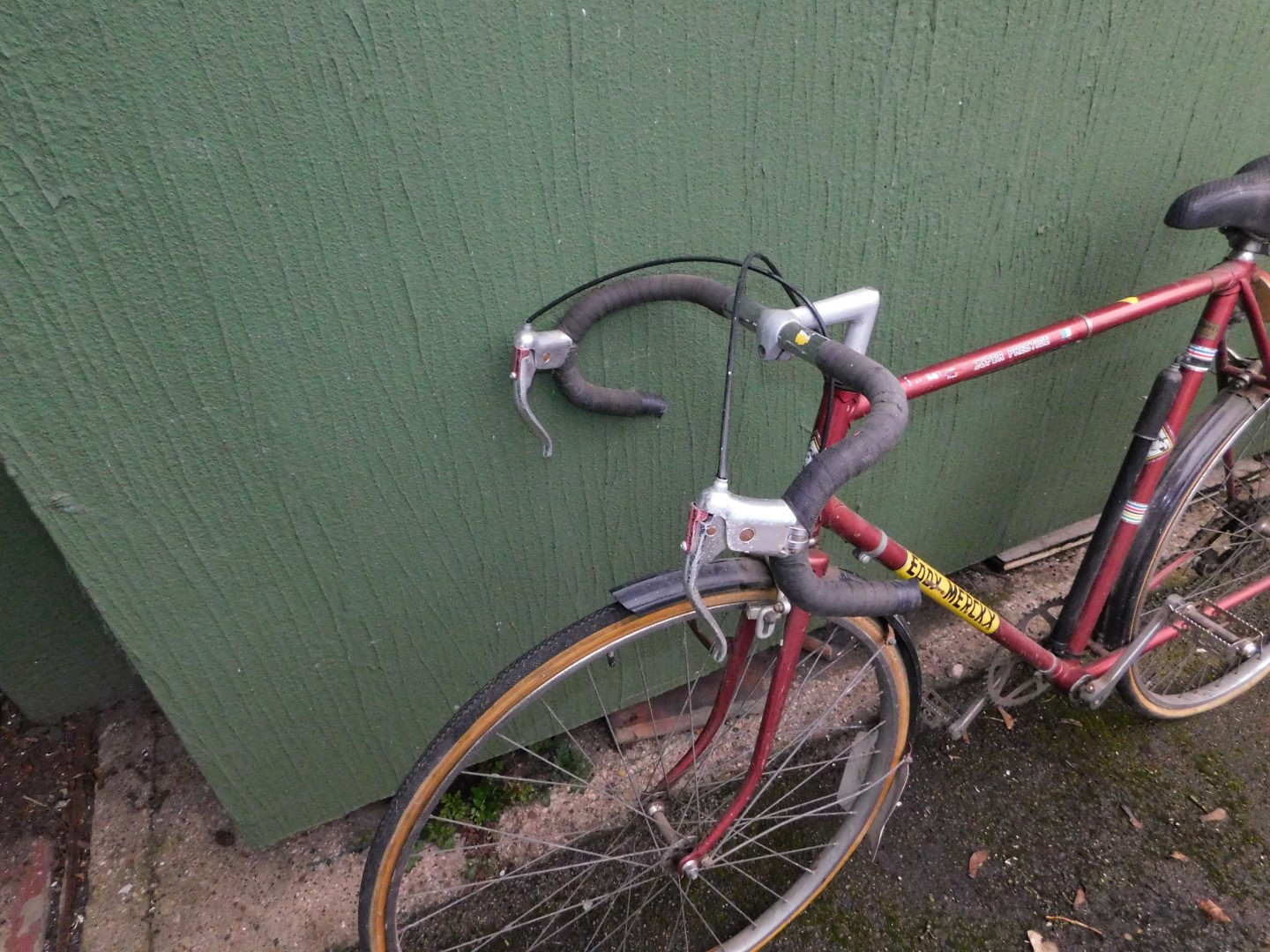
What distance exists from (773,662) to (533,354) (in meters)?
0.83

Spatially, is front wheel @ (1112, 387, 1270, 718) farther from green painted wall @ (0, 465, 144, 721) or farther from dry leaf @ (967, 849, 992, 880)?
green painted wall @ (0, 465, 144, 721)

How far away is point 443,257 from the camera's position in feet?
4.36

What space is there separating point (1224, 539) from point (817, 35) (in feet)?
6.74

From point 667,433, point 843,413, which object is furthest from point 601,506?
point 843,413

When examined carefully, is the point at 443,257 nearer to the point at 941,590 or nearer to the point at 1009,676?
the point at 941,590

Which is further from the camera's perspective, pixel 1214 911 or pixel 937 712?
pixel 937 712

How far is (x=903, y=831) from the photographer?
2102 millimetres

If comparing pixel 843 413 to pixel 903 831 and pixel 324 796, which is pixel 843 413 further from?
pixel 324 796

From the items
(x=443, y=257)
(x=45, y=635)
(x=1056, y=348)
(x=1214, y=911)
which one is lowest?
(x=1214, y=911)

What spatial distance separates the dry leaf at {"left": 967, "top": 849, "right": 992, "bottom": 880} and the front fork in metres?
0.82

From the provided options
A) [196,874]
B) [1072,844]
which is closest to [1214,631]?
[1072,844]

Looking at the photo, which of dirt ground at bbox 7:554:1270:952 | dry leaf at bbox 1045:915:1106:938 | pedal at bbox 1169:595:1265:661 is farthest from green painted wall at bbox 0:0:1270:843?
dry leaf at bbox 1045:915:1106:938

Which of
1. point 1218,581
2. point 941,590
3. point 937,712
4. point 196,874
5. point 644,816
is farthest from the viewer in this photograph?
point 1218,581

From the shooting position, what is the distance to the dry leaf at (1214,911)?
1.90 meters
